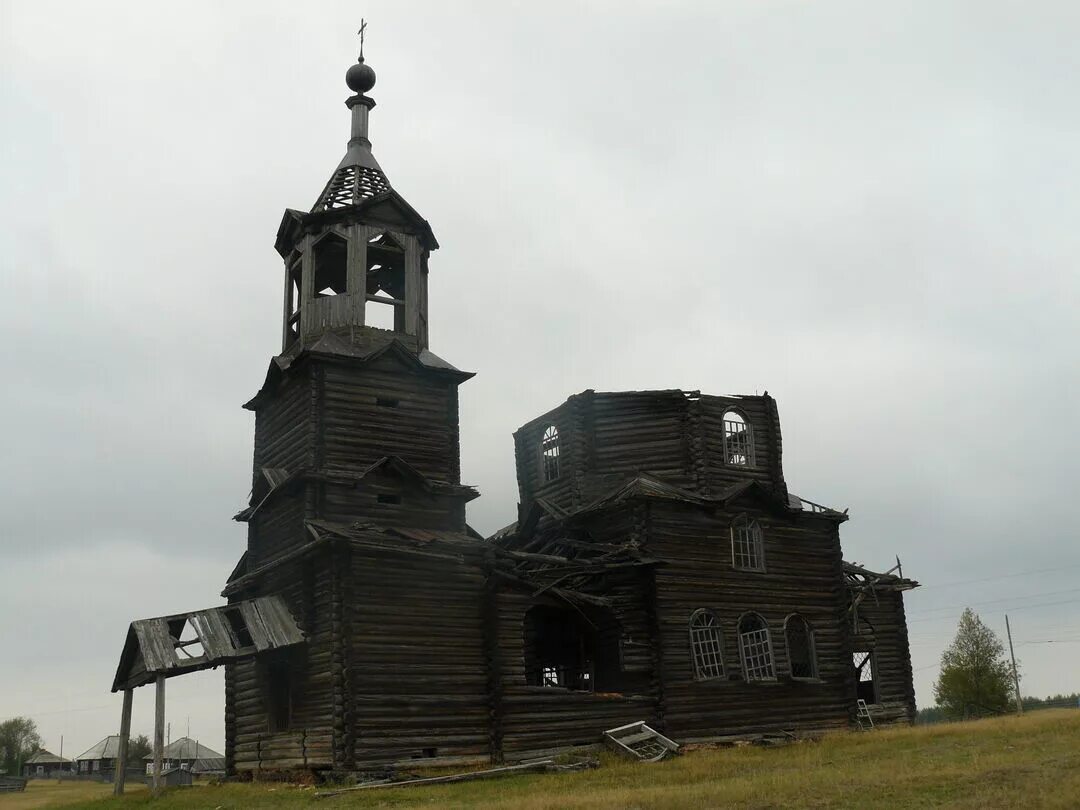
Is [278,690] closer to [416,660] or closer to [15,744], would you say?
[416,660]

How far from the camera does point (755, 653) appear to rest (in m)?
34.4

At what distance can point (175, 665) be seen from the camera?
83.4ft

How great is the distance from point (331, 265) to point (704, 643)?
1709 cm

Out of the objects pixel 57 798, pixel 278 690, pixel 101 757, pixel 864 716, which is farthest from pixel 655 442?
pixel 101 757

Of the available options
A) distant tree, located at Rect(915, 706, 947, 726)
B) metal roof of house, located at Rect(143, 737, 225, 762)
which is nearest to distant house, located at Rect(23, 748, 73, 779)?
metal roof of house, located at Rect(143, 737, 225, 762)

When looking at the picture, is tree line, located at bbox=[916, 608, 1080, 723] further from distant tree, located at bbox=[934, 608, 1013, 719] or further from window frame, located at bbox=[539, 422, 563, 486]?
window frame, located at bbox=[539, 422, 563, 486]

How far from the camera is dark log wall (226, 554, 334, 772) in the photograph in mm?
26297

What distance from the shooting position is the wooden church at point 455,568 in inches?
1055

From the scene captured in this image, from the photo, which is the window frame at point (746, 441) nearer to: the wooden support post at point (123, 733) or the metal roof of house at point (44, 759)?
the wooden support post at point (123, 733)

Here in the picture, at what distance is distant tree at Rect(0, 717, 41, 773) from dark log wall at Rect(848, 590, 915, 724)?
92.6 meters

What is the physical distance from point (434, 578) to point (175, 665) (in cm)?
670

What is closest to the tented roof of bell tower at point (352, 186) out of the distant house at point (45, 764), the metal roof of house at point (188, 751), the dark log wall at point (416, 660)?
the dark log wall at point (416, 660)

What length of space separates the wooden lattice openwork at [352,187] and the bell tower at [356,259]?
0.03 m

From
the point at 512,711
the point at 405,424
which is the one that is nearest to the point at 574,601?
the point at 512,711
